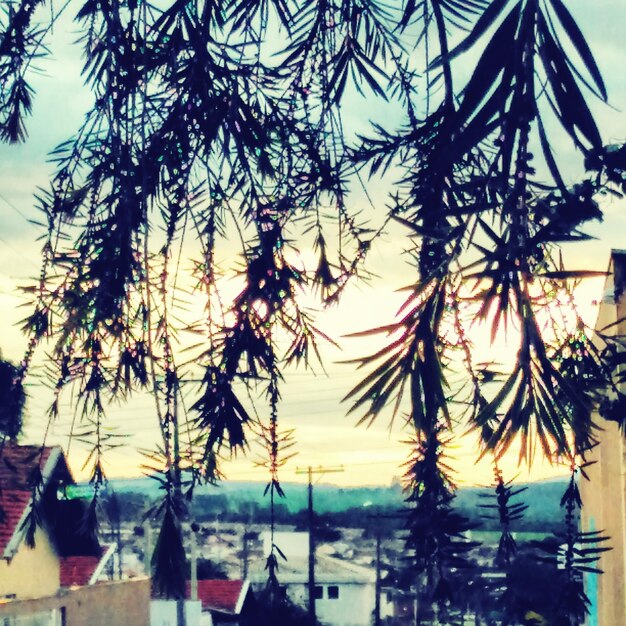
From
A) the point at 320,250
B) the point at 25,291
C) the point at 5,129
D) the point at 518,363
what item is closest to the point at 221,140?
the point at 320,250

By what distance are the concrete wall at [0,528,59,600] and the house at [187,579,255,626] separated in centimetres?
1195

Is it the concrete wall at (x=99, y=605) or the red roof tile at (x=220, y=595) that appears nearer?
the concrete wall at (x=99, y=605)

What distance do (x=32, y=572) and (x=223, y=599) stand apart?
1507 cm

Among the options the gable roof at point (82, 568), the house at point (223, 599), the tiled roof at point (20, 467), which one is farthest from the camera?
the house at point (223, 599)

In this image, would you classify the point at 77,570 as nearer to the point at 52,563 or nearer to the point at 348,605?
the point at 52,563

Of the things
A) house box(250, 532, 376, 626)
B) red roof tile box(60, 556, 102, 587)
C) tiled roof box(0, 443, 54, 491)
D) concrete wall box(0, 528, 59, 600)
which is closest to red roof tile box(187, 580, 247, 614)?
house box(250, 532, 376, 626)

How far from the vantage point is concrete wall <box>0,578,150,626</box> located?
33.9 ft

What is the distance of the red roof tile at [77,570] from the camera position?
12.5 meters

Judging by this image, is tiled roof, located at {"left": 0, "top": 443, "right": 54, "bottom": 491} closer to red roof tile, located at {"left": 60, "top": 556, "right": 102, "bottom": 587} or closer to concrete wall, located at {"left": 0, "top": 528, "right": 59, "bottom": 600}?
concrete wall, located at {"left": 0, "top": 528, "right": 59, "bottom": 600}

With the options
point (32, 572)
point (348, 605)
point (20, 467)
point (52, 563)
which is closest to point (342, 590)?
point (348, 605)

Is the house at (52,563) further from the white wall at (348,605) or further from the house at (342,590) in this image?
the white wall at (348,605)

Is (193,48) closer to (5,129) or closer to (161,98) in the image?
(161,98)

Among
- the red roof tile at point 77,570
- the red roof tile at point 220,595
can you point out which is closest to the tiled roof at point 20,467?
the red roof tile at point 77,570

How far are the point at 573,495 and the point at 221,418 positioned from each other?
0.46 m
